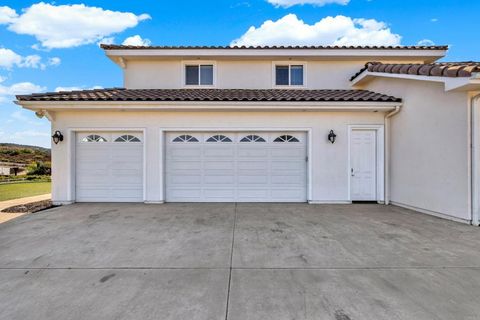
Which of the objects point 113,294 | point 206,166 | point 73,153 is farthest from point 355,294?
point 73,153

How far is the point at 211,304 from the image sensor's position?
2.83 m

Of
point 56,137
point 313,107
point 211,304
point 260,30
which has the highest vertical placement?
point 260,30

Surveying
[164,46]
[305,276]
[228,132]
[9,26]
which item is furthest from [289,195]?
[9,26]

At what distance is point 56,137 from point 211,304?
8.60 metres

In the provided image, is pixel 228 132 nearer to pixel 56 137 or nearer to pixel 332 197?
pixel 332 197

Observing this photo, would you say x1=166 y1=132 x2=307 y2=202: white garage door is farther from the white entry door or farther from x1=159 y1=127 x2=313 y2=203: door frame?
the white entry door

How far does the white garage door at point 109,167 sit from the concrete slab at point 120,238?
0.91 m

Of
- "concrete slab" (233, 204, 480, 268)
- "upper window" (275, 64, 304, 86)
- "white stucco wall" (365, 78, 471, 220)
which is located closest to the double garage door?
"concrete slab" (233, 204, 480, 268)

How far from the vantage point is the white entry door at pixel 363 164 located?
8617 mm

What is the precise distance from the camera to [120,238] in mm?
5121

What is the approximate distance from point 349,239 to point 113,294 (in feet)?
14.4

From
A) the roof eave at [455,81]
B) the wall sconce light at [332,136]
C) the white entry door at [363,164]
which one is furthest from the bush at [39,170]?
the roof eave at [455,81]

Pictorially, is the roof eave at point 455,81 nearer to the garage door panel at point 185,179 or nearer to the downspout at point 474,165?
the downspout at point 474,165

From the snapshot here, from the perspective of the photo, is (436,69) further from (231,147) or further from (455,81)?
(231,147)
